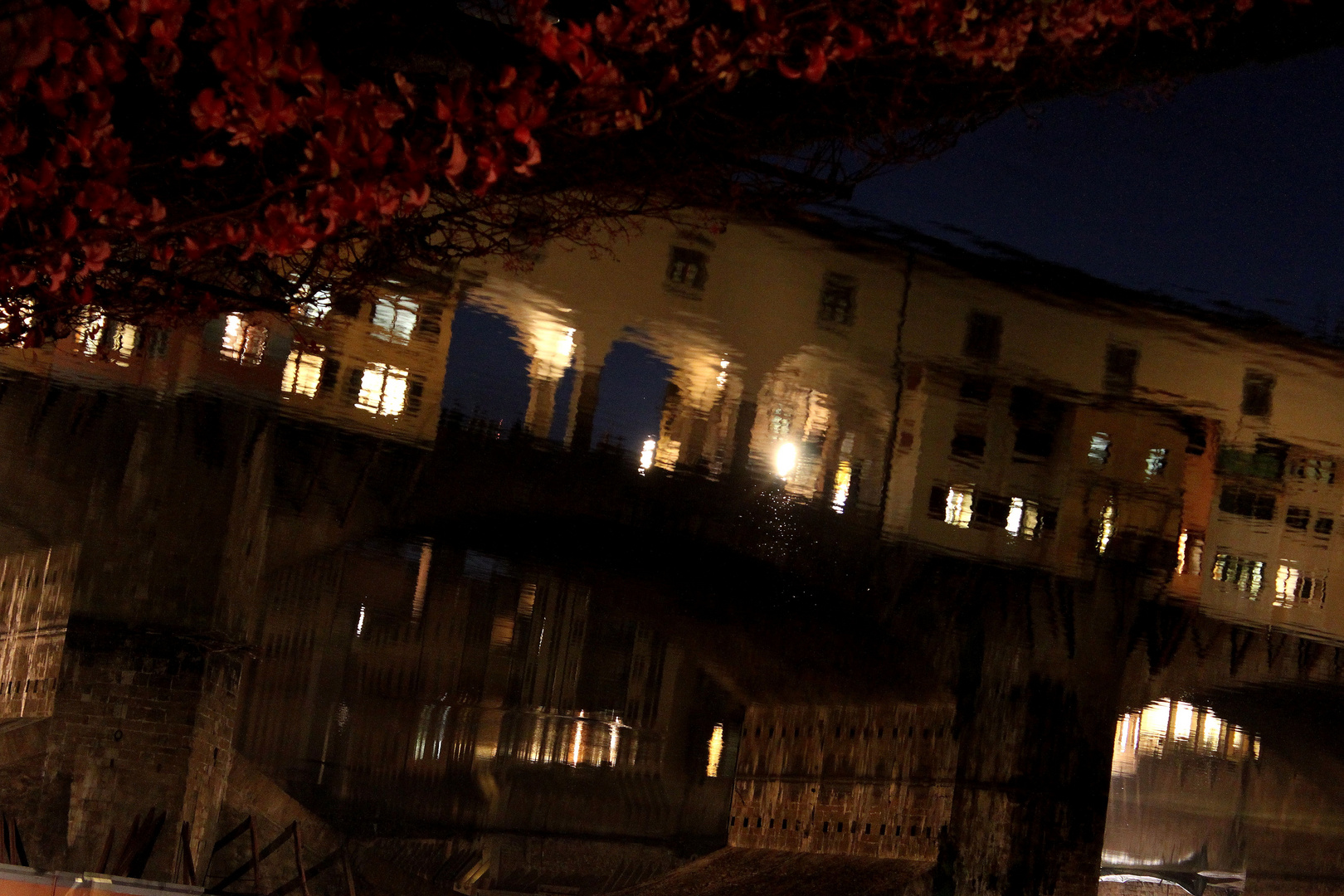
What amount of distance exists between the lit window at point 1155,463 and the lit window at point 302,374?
3.40 m

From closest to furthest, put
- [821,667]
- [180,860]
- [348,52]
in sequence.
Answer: [348,52]
[180,860]
[821,667]

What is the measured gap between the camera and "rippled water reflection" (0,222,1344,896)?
5.27 metres

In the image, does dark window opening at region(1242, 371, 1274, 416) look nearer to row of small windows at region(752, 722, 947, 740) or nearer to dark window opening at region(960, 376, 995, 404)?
dark window opening at region(960, 376, 995, 404)

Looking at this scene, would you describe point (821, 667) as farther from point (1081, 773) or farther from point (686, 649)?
point (1081, 773)

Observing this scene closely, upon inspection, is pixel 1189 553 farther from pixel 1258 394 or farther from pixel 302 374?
pixel 302 374

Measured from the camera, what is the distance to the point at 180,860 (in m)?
5.20

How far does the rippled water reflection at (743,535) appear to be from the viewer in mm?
5273

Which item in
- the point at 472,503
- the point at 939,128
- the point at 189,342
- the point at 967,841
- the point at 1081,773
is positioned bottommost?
the point at 967,841

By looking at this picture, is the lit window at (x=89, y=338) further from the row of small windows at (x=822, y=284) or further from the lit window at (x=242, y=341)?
the row of small windows at (x=822, y=284)

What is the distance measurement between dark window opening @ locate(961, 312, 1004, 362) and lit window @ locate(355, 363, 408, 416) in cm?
225

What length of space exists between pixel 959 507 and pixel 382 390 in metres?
2.43

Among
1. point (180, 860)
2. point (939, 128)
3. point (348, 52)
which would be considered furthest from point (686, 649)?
point (348, 52)

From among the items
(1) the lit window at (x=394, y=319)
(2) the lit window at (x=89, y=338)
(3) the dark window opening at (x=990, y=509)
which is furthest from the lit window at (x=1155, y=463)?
(2) the lit window at (x=89, y=338)

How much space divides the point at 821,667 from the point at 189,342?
11.4 ft
